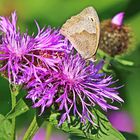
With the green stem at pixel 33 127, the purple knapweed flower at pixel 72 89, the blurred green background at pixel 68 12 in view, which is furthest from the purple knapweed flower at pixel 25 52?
the blurred green background at pixel 68 12

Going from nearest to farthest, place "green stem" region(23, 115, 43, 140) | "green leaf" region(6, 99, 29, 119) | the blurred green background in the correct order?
"green leaf" region(6, 99, 29, 119)
"green stem" region(23, 115, 43, 140)
the blurred green background

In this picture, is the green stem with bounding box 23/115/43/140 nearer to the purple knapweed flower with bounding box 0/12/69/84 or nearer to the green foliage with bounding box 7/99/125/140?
the green foliage with bounding box 7/99/125/140

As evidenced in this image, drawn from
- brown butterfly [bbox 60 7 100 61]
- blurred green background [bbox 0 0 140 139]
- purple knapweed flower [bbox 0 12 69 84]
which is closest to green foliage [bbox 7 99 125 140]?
purple knapweed flower [bbox 0 12 69 84]

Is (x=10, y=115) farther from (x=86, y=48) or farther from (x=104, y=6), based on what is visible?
(x=104, y=6)

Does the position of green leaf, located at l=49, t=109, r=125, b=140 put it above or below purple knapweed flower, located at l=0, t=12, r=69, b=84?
below

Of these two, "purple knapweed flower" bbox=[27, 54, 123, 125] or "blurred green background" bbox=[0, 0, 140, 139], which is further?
"blurred green background" bbox=[0, 0, 140, 139]

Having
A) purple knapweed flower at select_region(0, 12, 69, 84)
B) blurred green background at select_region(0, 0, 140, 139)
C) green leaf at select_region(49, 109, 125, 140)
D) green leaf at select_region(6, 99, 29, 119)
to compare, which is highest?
blurred green background at select_region(0, 0, 140, 139)

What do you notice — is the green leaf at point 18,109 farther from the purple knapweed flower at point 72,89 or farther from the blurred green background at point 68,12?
the blurred green background at point 68,12
